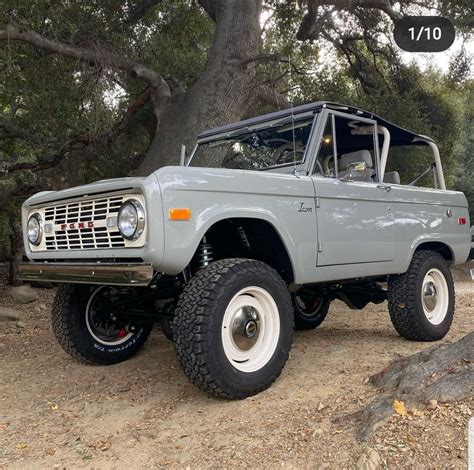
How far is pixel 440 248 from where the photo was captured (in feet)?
18.0

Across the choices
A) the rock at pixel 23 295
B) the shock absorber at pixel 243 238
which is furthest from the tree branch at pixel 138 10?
the shock absorber at pixel 243 238

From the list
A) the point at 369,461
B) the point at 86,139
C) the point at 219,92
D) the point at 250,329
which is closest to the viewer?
the point at 369,461

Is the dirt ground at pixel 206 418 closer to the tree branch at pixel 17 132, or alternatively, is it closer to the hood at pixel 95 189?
the hood at pixel 95 189

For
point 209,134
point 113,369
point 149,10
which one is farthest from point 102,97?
point 113,369

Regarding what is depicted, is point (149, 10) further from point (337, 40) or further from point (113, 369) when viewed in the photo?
point (113, 369)

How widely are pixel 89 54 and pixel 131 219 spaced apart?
5.14 metres

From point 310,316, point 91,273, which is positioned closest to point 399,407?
point 91,273

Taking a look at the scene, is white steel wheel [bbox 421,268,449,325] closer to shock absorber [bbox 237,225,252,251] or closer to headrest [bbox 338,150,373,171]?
headrest [bbox 338,150,373,171]

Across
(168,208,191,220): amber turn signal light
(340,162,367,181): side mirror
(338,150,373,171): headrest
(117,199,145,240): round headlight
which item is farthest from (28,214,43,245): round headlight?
(338,150,373,171): headrest

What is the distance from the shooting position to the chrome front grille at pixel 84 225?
3.29m

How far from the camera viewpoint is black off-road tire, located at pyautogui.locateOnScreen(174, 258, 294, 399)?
3.14m

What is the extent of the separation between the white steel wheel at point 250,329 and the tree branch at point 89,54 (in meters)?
5.16

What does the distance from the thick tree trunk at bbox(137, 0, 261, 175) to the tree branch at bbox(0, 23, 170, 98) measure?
366mm

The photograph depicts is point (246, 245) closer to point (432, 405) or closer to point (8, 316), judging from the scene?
point (432, 405)
